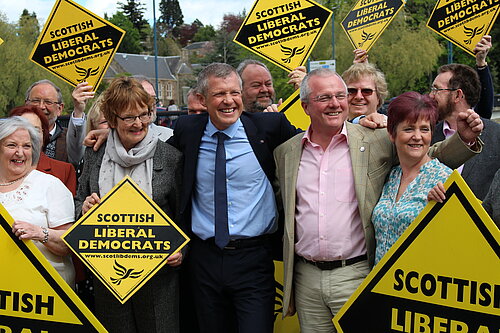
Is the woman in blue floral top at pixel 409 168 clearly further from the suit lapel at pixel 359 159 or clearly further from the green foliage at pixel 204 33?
the green foliage at pixel 204 33

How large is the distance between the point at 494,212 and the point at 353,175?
80 cm

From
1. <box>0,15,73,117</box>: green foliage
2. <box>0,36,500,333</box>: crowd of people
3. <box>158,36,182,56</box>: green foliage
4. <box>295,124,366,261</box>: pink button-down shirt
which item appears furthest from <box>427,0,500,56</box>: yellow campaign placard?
<box>158,36,182,56</box>: green foliage

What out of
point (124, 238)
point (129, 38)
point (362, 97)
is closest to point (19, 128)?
point (124, 238)

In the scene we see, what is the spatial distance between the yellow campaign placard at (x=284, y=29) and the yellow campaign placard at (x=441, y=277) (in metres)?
2.95

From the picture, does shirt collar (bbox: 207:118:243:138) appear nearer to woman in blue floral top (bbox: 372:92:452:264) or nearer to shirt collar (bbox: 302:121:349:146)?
shirt collar (bbox: 302:121:349:146)

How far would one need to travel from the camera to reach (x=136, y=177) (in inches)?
141

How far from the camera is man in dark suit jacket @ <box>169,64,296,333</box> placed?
11.8 ft

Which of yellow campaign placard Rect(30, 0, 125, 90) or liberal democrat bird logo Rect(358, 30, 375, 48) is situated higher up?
liberal democrat bird logo Rect(358, 30, 375, 48)

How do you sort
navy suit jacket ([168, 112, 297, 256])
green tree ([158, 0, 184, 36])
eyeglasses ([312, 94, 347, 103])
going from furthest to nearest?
1. green tree ([158, 0, 184, 36])
2. navy suit jacket ([168, 112, 297, 256])
3. eyeglasses ([312, 94, 347, 103])

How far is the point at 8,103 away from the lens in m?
29.5

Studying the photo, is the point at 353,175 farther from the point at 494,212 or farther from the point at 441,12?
the point at 441,12

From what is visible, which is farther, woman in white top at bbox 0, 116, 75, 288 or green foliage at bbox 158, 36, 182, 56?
green foliage at bbox 158, 36, 182, 56

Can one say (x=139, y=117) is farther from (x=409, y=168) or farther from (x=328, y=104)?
(x=409, y=168)

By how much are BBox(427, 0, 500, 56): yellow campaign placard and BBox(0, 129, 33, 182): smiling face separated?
14.4 feet
